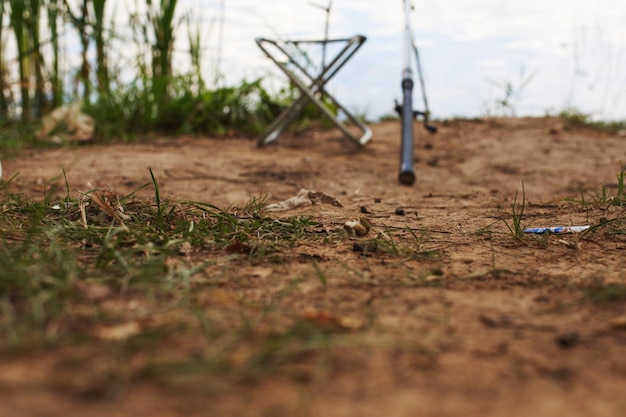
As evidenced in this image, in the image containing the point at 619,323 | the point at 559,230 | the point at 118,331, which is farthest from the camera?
the point at 559,230

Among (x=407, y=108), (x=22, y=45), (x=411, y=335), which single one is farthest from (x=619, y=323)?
(x=22, y=45)

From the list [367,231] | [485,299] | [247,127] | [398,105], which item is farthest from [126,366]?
[247,127]

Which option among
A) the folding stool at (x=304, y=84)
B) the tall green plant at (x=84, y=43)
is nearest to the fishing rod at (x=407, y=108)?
the folding stool at (x=304, y=84)

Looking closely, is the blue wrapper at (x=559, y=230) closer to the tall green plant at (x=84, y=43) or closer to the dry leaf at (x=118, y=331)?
the dry leaf at (x=118, y=331)

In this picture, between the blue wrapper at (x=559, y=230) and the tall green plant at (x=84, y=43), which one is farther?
the tall green plant at (x=84, y=43)

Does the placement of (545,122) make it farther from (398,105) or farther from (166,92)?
(166,92)

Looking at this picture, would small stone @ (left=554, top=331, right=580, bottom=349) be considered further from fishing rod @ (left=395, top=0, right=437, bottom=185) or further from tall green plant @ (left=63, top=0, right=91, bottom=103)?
tall green plant @ (left=63, top=0, right=91, bottom=103)

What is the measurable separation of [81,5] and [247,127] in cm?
190

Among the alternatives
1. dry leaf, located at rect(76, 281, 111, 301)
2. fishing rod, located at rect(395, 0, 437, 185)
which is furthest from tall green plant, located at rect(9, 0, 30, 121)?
dry leaf, located at rect(76, 281, 111, 301)

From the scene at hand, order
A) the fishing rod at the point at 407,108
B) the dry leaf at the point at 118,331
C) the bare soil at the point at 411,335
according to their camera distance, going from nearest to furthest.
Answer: the bare soil at the point at 411,335 < the dry leaf at the point at 118,331 < the fishing rod at the point at 407,108

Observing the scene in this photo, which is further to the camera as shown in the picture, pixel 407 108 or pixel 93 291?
pixel 407 108

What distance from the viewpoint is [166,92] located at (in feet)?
17.7

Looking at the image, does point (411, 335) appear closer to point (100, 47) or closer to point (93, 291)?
point (93, 291)

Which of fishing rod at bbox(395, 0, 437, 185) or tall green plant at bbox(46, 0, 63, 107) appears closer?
fishing rod at bbox(395, 0, 437, 185)
